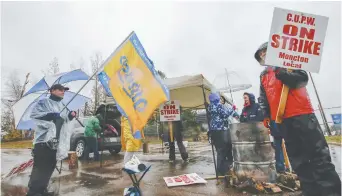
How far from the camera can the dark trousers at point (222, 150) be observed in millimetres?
4941

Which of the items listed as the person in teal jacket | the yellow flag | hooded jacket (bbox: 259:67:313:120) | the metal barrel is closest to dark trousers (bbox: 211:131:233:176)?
the metal barrel

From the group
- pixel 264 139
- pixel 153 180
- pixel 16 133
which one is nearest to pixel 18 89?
pixel 16 133

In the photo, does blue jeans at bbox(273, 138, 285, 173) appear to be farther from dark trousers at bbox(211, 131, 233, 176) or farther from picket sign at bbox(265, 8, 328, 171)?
picket sign at bbox(265, 8, 328, 171)

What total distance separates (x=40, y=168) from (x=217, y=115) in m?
3.60

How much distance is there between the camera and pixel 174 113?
25.7 feet

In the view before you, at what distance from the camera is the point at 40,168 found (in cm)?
346

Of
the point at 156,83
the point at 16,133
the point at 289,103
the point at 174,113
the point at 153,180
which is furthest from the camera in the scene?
the point at 16,133

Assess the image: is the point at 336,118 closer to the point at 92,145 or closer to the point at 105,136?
the point at 105,136

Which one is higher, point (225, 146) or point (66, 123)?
point (66, 123)

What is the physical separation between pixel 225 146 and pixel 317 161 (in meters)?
2.66

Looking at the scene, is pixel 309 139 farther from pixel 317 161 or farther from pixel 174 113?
pixel 174 113

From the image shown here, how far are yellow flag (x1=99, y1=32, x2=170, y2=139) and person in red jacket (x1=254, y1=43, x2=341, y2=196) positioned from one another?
70.7 inches

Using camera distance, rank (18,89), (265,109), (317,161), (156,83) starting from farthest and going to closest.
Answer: (18,89) < (156,83) < (265,109) < (317,161)

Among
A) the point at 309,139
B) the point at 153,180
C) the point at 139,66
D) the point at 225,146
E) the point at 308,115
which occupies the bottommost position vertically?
the point at 153,180
